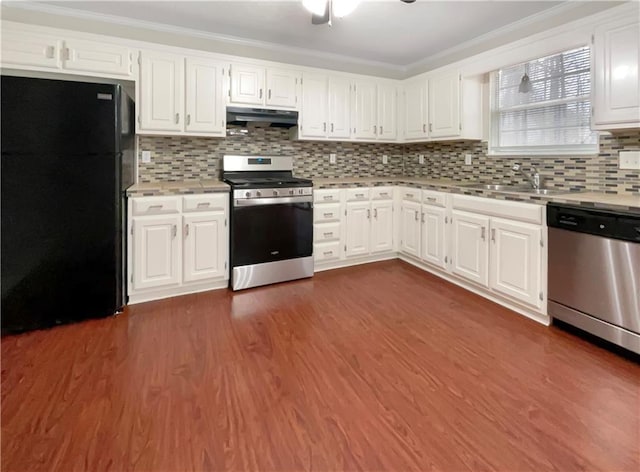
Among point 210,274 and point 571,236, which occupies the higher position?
point 571,236

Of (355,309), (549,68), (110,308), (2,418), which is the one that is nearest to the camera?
(2,418)

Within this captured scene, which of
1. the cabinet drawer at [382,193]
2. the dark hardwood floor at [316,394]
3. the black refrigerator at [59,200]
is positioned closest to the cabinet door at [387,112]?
the cabinet drawer at [382,193]

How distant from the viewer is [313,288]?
11.6ft

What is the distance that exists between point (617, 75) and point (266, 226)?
2795 mm

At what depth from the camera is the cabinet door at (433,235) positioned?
145 inches

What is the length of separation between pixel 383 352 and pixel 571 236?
1.43 metres

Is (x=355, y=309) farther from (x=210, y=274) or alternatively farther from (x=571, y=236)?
(x=571, y=236)

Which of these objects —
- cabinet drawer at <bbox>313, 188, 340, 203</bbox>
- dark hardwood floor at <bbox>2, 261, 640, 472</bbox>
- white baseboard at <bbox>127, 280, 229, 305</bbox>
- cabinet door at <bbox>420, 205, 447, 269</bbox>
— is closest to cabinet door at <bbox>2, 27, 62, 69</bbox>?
white baseboard at <bbox>127, 280, 229, 305</bbox>

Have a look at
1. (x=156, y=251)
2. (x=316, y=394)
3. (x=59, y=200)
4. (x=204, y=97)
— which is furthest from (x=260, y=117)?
(x=316, y=394)

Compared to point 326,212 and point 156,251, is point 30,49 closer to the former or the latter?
point 156,251

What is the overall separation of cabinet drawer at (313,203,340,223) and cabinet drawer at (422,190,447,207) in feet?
2.95

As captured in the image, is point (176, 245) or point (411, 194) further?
point (411, 194)

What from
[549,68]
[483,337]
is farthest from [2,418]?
[549,68]

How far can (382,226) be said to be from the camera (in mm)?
4305
